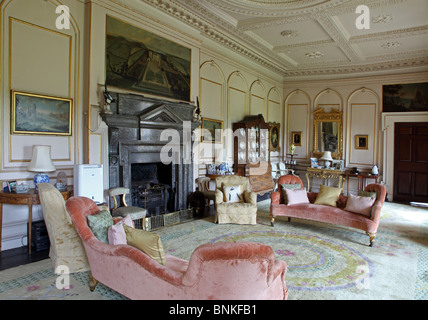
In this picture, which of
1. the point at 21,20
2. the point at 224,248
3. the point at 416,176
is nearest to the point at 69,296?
the point at 224,248

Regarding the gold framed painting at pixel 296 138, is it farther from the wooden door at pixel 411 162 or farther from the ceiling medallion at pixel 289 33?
the ceiling medallion at pixel 289 33

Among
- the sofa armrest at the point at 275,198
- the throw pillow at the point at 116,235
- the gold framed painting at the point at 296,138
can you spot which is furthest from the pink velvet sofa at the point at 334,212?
the gold framed painting at the point at 296,138

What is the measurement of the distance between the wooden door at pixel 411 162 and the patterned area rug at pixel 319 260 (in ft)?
8.79

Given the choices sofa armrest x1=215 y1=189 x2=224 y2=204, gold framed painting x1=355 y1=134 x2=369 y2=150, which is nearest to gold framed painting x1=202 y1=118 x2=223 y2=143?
sofa armrest x1=215 y1=189 x2=224 y2=204

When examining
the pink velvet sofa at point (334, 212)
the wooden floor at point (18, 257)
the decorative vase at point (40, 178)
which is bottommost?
the wooden floor at point (18, 257)

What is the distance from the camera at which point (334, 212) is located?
205 inches

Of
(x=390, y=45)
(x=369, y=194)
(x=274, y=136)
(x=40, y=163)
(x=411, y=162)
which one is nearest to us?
(x=40, y=163)

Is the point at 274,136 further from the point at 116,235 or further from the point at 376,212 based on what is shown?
the point at 116,235

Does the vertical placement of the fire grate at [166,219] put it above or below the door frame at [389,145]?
below

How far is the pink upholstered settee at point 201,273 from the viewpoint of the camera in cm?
184

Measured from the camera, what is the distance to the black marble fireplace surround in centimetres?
502

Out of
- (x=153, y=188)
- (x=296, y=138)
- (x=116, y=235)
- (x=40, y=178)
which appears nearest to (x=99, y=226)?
(x=116, y=235)

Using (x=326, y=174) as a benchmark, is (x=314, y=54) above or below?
above

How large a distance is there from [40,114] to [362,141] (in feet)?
29.3
